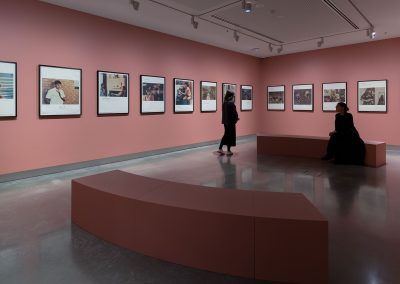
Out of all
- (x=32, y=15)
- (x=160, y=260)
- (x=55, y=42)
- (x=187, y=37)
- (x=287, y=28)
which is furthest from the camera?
(x=187, y=37)

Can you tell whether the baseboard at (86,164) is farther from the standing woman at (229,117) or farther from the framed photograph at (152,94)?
the standing woman at (229,117)

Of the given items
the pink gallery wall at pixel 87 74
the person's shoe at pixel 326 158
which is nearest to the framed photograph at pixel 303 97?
the pink gallery wall at pixel 87 74

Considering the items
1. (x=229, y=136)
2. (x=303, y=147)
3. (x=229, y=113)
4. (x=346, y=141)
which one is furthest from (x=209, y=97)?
(x=346, y=141)

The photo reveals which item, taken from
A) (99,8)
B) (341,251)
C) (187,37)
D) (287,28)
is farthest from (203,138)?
(341,251)

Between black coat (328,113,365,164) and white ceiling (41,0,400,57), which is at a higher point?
white ceiling (41,0,400,57)

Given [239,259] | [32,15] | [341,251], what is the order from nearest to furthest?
[239,259] → [341,251] → [32,15]

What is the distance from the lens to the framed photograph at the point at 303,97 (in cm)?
1397

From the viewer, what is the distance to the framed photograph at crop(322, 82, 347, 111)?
1286 cm

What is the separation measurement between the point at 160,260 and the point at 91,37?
23.5ft

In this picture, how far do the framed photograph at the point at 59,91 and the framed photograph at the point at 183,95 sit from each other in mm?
3813

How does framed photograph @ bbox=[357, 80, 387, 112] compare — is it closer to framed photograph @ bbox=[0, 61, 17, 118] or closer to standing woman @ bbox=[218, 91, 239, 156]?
standing woman @ bbox=[218, 91, 239, 156]

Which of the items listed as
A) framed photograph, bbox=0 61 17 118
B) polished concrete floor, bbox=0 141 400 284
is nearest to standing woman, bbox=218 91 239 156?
polished concrete floor, bbox=0 141 400 284

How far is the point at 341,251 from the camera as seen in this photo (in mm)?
3496

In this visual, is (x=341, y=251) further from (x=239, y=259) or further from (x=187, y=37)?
(x=187, y=37)
